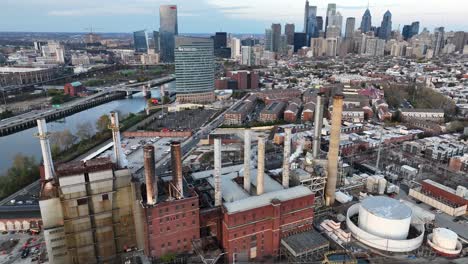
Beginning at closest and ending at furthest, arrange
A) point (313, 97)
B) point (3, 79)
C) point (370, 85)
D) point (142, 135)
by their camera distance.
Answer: point (142, 135) → point (313, 97) → point (370, 85) → point (3, 79)

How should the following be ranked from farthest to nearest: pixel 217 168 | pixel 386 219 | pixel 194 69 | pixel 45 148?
pixel 194 69 → pixel 386 219 → pixel 217 168 → pixel 45 148

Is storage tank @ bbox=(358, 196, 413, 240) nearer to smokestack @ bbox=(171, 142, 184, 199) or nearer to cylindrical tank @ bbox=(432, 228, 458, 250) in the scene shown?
cylindrical tank @ bbox=(432, 228, 458, 250)

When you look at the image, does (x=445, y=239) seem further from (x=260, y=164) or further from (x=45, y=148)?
(x=45, y=148)

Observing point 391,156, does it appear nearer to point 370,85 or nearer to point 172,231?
point 172,231

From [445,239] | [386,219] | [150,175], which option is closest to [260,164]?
[150,175]

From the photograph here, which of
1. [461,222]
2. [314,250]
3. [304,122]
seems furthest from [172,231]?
[304,122]

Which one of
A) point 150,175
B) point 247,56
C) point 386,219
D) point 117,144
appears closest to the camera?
point 150,175

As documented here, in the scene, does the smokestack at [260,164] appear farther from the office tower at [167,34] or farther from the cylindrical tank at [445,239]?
the office tower at [167,34]
